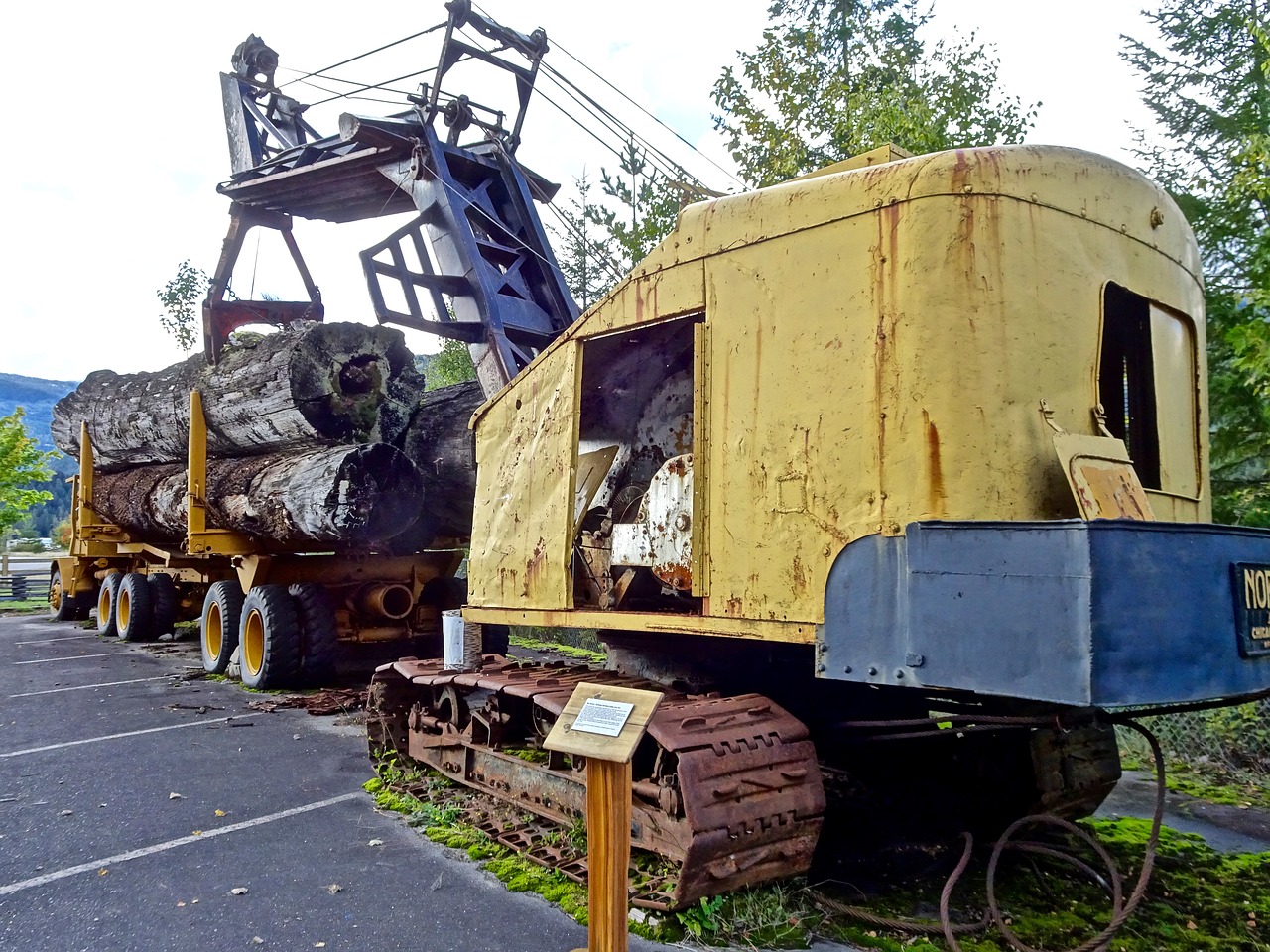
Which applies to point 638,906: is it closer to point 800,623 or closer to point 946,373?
point 800,623

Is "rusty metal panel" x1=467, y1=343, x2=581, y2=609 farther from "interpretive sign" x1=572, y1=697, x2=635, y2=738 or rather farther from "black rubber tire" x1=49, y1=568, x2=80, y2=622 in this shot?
"black rubber tire" x1=49, y1=568, x2=80, y2=622

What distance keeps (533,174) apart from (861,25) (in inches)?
207

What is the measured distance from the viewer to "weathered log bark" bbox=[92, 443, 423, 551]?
766cm

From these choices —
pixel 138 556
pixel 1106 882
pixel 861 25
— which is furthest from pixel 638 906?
pixel 138 556

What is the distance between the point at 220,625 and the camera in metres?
9.80

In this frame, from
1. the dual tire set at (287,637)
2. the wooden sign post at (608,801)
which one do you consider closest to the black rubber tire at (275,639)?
the dual tire set at (287,637)

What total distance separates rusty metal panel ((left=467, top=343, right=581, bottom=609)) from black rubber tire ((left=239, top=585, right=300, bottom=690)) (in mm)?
4195

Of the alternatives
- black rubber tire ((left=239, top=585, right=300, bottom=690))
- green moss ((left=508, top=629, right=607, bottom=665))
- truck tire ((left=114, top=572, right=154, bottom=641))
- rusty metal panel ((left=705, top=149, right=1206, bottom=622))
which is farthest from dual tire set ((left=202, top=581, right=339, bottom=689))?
rusty metal panel ((left=705, top=149, right=1206, bottom=622))

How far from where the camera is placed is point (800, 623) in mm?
3252

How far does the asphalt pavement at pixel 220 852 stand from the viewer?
3.29 metres

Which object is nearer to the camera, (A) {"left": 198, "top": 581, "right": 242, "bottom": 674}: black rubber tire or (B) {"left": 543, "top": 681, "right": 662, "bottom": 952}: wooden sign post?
(B) {"left": 543, "top": 681, "right": 662, "bottom": 952}: wooden sign post

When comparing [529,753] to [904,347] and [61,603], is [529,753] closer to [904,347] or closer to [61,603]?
[904,347]

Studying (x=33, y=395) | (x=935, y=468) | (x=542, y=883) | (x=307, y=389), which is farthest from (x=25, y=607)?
(x=33, y=395)

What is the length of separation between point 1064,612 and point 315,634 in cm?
758
